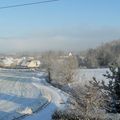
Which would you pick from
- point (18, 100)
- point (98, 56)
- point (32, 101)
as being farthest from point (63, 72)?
point (98, 56)

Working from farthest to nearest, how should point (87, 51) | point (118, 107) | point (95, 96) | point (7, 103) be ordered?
point (87, 51), point (7, 103), point (118, 107), point (95, 96)

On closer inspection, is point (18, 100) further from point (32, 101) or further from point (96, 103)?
point (96, 103)

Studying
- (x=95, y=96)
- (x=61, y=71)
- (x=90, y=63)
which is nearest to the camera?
(x=95, y=96)

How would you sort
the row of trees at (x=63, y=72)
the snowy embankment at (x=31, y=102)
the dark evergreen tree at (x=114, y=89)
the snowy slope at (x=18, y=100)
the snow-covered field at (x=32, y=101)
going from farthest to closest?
the row of trees at (x=63, y=72)
the snowy slope at (x=18, y=100)
the snow-covered field at (x=32, y=101)
the snowy embankment at (x=31, y=102)
the dark evergreen tree at (x=114, y=89)

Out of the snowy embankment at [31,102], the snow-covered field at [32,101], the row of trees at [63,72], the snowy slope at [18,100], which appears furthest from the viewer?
the row of trees at [63,72]

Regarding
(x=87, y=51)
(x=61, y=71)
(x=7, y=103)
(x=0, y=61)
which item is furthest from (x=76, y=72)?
(x=0, y=61)

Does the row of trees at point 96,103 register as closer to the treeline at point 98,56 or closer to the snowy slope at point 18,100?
the snowy slope at point 18,100

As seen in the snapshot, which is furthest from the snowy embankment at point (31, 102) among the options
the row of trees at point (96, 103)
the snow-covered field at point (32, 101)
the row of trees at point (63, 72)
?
the row of trees at point (63, 72)

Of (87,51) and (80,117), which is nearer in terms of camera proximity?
(80,117)

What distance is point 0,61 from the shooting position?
181125 mm

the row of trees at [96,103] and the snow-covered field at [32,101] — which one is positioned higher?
the row of trees at [96,103]

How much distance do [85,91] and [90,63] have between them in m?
99.5

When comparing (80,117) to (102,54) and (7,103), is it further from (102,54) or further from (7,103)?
(102,54)

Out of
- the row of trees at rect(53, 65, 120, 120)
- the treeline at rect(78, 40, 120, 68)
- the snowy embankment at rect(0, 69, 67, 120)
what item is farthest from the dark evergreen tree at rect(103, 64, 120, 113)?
the treeline at rect(78, 40, 120, 68)
